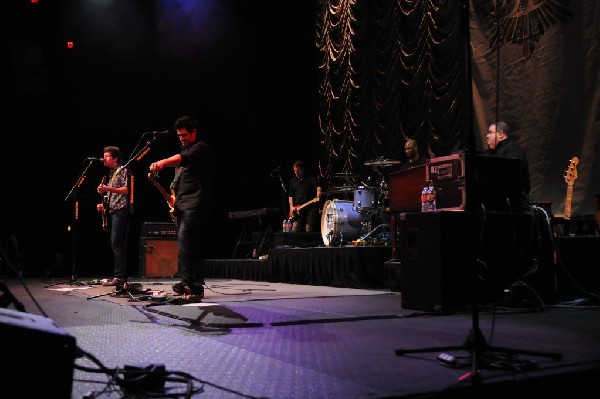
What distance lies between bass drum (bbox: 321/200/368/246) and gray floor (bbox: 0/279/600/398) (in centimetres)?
415

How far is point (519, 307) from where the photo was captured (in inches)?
197

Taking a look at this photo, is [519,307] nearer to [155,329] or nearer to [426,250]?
[426,250]

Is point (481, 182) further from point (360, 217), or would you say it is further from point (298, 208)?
point (298, 208)

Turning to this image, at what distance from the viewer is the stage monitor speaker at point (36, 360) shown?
1.55 metres

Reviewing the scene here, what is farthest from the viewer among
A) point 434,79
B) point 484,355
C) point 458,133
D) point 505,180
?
point 434,79

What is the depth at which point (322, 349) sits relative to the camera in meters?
3.02

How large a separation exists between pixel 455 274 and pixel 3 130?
9.87 meters

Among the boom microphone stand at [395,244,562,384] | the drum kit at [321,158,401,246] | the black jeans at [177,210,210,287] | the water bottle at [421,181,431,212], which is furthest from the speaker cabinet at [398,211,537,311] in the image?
the drum kit at [321,158,401,246]

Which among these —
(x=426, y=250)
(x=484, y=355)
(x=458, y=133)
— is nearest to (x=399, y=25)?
(x=458, y=133)

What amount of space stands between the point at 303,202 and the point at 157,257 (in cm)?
310

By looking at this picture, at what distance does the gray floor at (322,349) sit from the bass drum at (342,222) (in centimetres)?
415

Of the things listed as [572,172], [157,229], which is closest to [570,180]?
[572,172]

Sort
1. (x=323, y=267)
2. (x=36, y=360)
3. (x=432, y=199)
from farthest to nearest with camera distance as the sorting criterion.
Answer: (x=323, y=267)
(x=432, y=199)
(x=36, y=360)

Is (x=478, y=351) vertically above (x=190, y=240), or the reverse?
(x=190, y=240)
